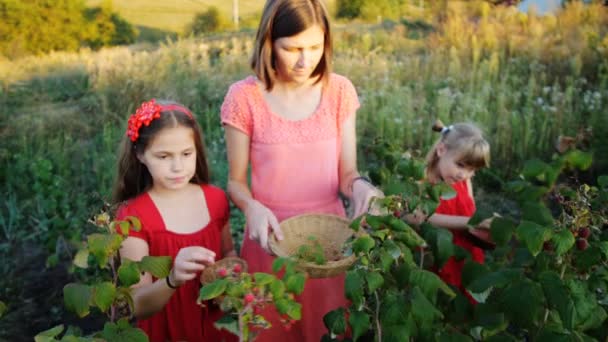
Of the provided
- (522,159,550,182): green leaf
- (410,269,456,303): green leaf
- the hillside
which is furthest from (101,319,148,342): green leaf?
the hillside

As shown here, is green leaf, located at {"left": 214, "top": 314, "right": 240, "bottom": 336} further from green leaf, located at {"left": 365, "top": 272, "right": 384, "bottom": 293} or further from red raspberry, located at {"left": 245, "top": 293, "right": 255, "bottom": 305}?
green leaf, located at {"left": 365, "top": 272, "right": 384, "bottom": 293}

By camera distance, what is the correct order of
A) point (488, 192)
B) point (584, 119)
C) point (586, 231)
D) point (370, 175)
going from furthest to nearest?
1. point (584, 119)
2. point (488, 192)
3. point (370, 175)
4. point (586, 231)

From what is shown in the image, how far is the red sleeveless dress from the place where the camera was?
8.09 ft

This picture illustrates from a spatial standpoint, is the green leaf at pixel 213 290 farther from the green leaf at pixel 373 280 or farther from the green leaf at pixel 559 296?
the green leaf at pixel 559 296

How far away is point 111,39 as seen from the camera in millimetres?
6664

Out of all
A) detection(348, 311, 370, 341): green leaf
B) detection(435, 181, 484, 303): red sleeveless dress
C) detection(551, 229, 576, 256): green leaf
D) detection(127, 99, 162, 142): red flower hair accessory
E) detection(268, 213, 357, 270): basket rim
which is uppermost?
detection(127, 99, 162, 142): red flower hair accessory

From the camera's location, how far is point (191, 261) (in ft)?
4.90

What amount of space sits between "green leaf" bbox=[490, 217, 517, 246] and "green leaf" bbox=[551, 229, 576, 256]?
36 cm

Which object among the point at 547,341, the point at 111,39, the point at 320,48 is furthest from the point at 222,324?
the point at 111,39

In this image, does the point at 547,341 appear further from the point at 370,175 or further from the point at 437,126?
the point at 437,126

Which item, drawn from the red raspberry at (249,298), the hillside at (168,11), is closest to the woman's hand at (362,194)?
the red raspberry at (249,298)

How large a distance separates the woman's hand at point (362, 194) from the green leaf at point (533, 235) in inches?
17.1

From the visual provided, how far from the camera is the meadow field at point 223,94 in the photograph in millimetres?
3592

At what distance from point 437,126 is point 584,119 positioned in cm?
261
